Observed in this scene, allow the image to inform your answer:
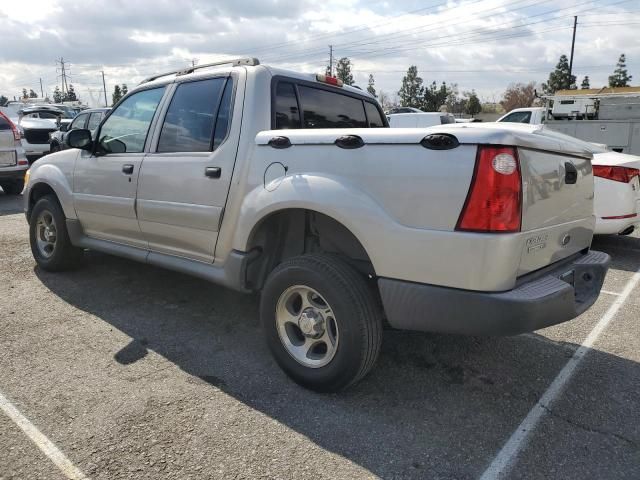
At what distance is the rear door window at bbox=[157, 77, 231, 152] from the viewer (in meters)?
3.57

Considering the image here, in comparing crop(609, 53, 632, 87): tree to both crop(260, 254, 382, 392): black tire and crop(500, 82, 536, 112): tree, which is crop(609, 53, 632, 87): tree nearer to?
crop(500, 82, 536, 112): tree

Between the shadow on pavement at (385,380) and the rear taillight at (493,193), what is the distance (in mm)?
1105

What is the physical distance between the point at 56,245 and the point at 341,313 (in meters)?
3.59

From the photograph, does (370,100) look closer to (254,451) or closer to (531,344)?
(531,344)

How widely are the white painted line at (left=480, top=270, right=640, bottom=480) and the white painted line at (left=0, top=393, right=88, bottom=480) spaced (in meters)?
1.87

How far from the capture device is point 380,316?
9.40 ft

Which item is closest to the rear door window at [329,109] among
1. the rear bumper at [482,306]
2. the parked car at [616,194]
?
the rear bumper at [482,306]

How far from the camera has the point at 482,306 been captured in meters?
2.39

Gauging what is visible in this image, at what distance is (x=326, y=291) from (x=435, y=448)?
3.14ft

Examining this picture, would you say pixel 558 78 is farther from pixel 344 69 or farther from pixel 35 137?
pixel 35 137

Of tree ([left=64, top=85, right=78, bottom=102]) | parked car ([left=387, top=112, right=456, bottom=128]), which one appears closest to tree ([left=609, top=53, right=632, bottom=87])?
parked car ([left=387, top=112, right=456, bottom=128])

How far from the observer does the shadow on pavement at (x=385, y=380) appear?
2545mm

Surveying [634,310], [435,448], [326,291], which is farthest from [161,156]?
[634,310]

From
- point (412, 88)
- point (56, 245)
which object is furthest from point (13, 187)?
point (412, 88)
